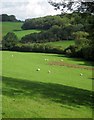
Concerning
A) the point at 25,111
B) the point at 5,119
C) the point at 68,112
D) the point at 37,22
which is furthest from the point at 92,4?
the point at 37,22

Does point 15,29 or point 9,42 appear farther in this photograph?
point 15,29

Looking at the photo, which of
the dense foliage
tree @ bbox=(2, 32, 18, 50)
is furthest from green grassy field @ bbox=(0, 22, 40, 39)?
tree @ bbox=(2, 32, 18, 50)

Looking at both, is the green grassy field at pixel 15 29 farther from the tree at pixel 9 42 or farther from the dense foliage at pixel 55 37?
the tree at pixel 9 42

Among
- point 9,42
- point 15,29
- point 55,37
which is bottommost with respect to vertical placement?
point 9,42

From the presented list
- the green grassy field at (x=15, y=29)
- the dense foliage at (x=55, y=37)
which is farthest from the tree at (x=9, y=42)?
the green grassy field at (x=15, y=29)

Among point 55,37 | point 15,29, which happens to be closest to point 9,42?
point 55,37

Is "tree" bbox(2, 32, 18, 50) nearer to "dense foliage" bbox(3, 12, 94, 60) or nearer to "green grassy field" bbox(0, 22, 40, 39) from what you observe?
"dense foliage" bbox(3, 12, 94, 60)

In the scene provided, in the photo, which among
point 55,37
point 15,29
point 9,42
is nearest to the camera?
point 9,42

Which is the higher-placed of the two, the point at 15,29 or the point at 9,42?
the point at 15,29

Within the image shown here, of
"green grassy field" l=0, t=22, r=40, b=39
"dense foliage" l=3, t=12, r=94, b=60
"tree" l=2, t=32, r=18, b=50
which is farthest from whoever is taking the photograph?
"green grassy field" l=0, t=22, r=40, b=39

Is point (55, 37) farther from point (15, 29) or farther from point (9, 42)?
point (15, 29)

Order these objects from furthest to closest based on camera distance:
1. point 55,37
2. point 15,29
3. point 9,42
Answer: point 15,29 < point 55,37 < point 9,42

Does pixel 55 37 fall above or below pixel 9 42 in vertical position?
above

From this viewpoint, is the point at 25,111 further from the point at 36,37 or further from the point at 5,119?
the point at 36,37
